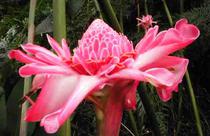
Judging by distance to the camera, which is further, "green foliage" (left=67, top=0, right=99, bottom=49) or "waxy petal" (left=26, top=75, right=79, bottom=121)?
"green foliage" (left=67, top=0, right=99, bottom=49)

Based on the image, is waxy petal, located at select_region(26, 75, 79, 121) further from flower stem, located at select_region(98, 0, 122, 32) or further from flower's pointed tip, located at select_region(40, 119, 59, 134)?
flower stem, located at select_region(98, 0, 122, 32)

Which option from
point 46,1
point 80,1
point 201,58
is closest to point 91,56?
point 80,1

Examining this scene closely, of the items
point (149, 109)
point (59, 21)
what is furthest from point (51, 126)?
point (149, 109)

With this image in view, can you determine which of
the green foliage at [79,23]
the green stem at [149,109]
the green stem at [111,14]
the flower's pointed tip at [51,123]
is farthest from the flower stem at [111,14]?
the flower's pointed tip at [51,123]

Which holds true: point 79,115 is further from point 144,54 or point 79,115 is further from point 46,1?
point 144,54

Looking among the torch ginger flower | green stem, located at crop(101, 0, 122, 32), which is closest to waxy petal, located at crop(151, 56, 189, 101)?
the torch ginger flower

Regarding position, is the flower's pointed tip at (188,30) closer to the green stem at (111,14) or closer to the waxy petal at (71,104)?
the waxy petal at (71,104)

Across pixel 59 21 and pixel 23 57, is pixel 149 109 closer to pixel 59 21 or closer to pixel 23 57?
pixel 59 21

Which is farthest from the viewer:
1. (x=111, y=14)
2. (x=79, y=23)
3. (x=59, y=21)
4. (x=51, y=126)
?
(x=79, y=23)
